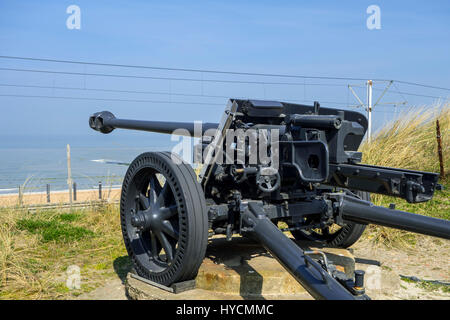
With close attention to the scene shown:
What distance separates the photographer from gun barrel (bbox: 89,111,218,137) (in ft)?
16.1

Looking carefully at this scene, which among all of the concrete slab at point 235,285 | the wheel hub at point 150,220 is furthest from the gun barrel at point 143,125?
the concrete slab at point 235,285

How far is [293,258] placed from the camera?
3.29m

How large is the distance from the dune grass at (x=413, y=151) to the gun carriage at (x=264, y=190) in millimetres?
2748

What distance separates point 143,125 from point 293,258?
9.70 feet

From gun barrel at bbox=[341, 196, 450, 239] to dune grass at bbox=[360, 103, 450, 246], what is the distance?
2.36 meters

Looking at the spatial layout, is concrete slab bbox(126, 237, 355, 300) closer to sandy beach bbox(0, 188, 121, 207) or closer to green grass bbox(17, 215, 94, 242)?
A: green grass bbox(17, 215, 94, 242)

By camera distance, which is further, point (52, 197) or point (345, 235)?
point (52, 197)

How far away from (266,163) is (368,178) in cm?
86

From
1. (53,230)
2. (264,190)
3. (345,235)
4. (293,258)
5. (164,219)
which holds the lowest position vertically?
(53,230)

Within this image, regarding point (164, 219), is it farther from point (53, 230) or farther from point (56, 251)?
point (53, 230)

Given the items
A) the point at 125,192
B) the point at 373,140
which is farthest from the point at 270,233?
the point at 373,140

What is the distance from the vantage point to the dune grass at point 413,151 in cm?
747

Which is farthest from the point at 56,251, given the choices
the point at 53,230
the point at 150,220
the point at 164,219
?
the point at 164,219

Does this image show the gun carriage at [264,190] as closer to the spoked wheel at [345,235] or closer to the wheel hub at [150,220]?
the wheel hub at [150,220]
